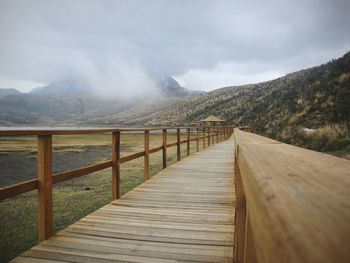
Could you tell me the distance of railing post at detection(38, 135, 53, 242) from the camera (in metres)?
2.94

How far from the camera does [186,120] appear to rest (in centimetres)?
8638

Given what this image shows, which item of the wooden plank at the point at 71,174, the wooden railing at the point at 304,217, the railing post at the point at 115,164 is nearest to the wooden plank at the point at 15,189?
the wooden plank at the point at 71,174

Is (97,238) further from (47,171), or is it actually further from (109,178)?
(109,178)

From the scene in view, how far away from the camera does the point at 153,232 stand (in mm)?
3225

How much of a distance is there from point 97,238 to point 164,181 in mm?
3181

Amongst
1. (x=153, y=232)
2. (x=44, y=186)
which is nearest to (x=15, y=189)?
(x=44, y=186)

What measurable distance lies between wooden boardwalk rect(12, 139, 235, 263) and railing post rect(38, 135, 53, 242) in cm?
13

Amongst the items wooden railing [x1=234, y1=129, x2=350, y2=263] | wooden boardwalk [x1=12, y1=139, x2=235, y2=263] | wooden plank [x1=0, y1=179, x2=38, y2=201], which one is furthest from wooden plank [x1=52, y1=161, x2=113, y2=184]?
wooden railing [x1=234, y1=129, x2=350, y2=263]

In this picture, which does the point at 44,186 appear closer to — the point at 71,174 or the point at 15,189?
the point at 15,189

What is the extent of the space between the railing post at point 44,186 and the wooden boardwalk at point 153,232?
132 millimetres

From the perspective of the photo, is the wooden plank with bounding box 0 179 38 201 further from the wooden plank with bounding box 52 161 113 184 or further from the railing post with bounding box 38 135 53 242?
the wooden plank with bounding box 52 161 113 184

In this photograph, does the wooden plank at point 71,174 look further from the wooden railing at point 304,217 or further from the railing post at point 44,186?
the wooden railing at point 304,217

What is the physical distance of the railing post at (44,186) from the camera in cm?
294

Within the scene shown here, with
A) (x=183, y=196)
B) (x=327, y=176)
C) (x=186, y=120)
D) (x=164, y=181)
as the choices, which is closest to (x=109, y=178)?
(x=164, y=181)
